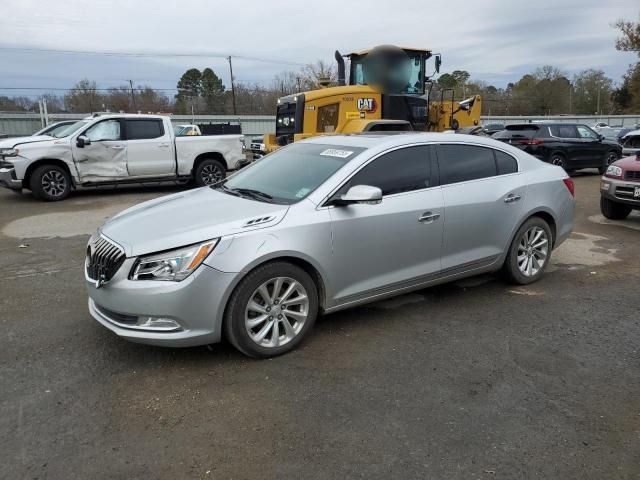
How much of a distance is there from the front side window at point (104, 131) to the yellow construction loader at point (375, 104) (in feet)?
11.9

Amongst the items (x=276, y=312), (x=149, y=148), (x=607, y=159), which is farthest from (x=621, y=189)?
(x=149, y=148)

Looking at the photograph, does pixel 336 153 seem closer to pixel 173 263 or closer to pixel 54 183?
pixel 173 263

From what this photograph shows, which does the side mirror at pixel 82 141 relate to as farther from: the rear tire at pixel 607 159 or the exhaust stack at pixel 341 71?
the rear tire at pixel 607 159

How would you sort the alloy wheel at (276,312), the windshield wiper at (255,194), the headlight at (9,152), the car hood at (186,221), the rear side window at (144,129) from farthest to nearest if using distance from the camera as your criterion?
1. the rear side window at (144,129)
2. the headlight at (9,152)
3. the windshield wiper at (255,194)
4. the alloy wheel at (276,312)
5. the car hood at (186,221)

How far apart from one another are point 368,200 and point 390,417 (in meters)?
1.58

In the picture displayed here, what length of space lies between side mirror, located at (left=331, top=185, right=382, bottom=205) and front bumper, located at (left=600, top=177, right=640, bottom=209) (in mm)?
6259

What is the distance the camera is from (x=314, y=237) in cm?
384

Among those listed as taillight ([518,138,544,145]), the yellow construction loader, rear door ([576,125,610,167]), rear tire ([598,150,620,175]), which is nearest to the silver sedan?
the yellow construction loader

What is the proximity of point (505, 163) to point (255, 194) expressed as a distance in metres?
2.58

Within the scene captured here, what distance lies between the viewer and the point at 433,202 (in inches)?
178

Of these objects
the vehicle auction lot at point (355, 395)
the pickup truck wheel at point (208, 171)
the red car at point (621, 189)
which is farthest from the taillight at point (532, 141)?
the vehicle auction lot at point (355, 395)

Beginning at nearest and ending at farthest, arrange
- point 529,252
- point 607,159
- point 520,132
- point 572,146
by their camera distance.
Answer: point 529,252, point 572,146, point 520,132, point 607,159

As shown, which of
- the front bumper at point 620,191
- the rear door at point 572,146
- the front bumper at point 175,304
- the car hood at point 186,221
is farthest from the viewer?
the rear door at point 572,146

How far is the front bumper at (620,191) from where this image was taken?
8.26 metres
